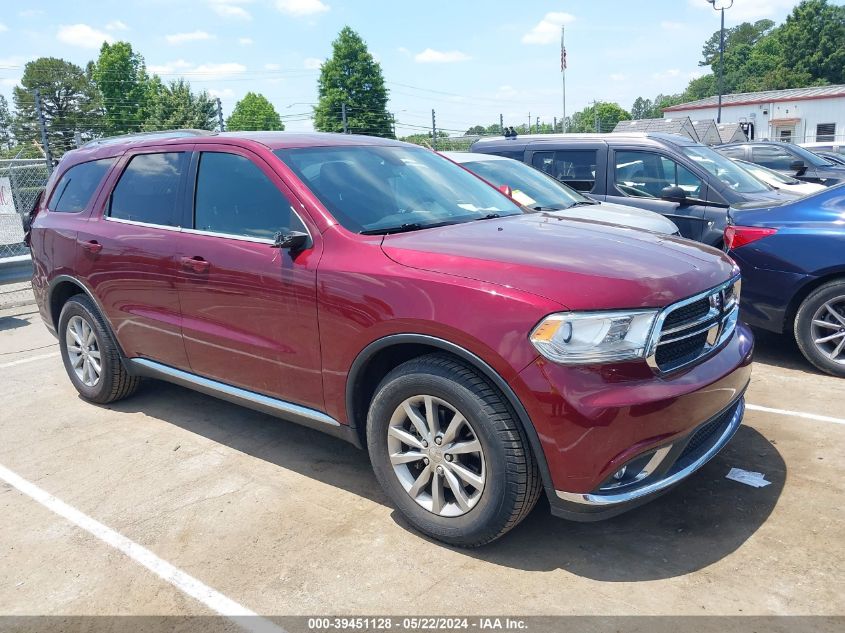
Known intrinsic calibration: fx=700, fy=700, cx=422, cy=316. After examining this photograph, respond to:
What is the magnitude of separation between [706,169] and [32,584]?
22.4 feet

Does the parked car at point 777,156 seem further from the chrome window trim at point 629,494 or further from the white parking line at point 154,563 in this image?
the white parking line at point 154,563

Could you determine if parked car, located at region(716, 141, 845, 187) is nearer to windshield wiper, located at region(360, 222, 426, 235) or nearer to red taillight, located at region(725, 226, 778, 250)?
red taillight, located at region(725, 226, 778, 250)

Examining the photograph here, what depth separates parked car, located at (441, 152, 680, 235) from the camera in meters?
6.23

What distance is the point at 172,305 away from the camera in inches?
166

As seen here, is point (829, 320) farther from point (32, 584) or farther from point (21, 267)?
point (21, 267)

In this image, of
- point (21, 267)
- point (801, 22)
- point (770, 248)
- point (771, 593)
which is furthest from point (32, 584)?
point (801, 22)

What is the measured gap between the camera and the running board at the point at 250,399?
3.53 meters

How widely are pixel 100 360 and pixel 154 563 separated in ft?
7.57

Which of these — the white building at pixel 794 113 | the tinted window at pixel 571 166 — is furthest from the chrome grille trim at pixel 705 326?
the white building at pixel 794 113

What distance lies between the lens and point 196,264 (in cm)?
398

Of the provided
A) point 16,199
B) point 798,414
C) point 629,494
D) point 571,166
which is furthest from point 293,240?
point 16,199

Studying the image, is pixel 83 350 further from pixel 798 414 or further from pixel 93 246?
pixel 798 414

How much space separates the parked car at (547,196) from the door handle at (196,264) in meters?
2.68

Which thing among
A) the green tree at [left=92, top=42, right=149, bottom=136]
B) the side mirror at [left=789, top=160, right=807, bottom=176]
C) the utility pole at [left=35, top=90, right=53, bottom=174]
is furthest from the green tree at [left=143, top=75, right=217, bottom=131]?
the side mirror at [left=789, top=160, right=807, bottom=176]
